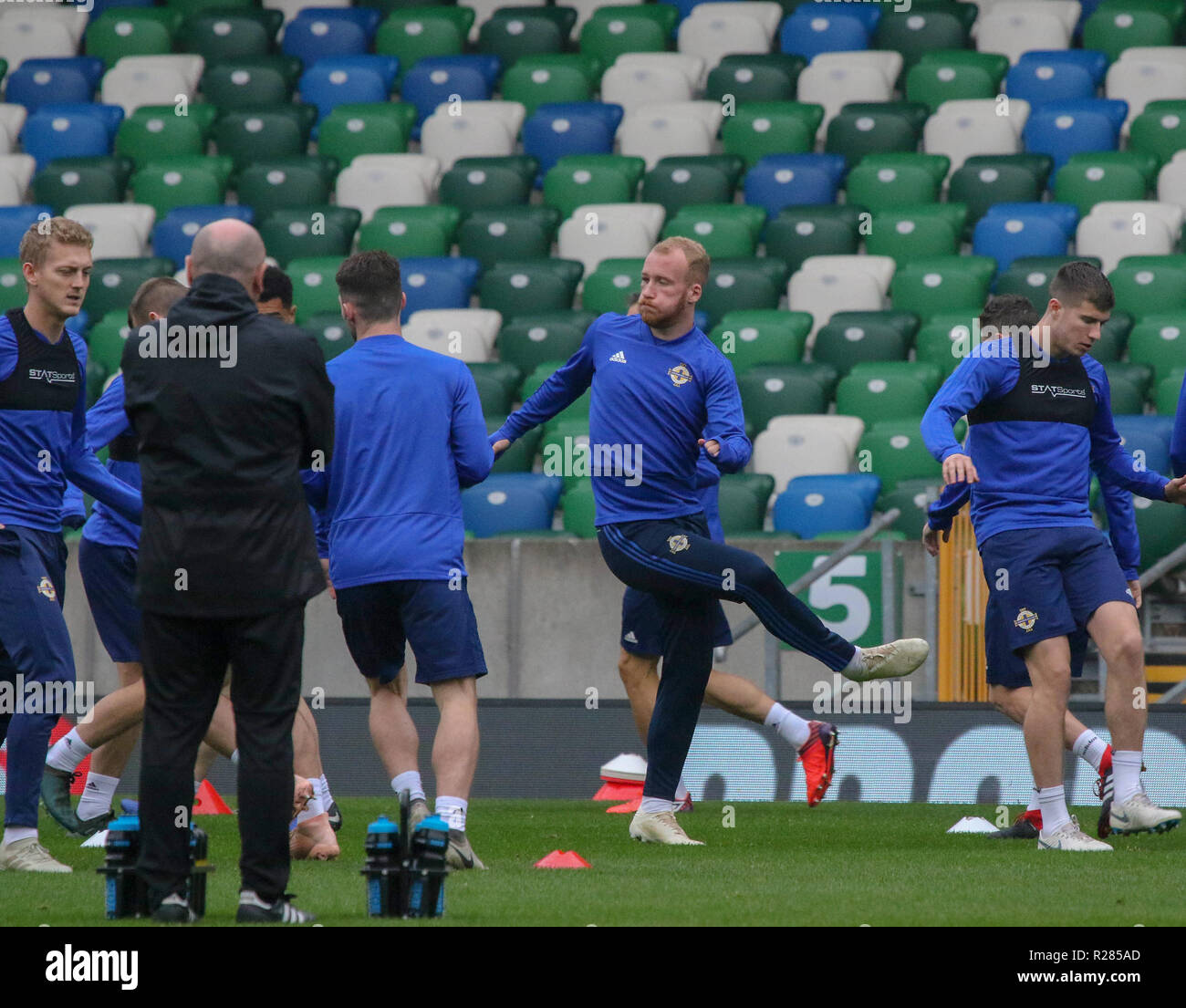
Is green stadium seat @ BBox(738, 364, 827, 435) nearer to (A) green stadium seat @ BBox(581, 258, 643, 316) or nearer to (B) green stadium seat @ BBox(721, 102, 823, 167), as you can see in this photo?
(A) green stadium seat @ BBox(581, 258, 643, 316)

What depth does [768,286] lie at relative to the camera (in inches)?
513

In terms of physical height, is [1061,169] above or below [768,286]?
above

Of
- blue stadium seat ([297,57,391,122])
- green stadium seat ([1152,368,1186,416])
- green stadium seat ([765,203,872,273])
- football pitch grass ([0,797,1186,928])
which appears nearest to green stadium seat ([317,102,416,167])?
blue stadium seat ([297,57,391,122])

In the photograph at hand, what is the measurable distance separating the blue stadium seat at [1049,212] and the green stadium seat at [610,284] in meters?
2.48

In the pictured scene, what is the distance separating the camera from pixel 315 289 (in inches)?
519

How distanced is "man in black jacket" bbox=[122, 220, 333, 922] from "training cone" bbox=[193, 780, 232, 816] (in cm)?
415

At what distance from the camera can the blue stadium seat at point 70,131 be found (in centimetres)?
1558

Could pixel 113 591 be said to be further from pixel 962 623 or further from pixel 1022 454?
pixel 962 623

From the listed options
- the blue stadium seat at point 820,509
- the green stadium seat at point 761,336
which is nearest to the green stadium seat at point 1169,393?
the blue stadium seat at point 820,509

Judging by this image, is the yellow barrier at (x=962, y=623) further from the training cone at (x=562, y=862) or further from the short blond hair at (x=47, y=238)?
the short blond hair at (x=47, y=238)

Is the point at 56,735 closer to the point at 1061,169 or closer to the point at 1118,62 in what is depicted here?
the point at 1061,169

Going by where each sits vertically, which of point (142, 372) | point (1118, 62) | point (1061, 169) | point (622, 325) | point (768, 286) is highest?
point (1118, 62)

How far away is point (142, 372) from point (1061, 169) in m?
10.0
